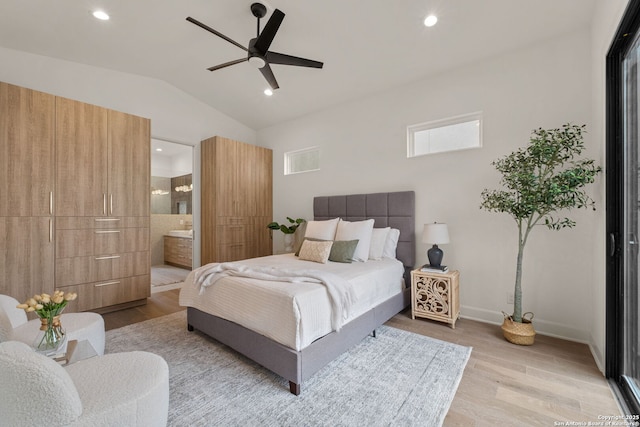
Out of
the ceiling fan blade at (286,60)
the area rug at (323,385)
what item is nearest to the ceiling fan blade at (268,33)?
the ceiling fan blade at (286,60)

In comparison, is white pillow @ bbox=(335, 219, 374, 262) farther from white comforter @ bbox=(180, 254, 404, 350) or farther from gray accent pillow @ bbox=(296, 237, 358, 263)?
white comforter @ bbox=(180, 254, 404, 350)

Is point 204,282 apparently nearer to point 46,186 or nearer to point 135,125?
point 46,186

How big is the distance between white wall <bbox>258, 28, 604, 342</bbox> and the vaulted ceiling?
243 mm

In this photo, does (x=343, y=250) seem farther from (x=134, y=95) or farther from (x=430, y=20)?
(x=134, y=95)

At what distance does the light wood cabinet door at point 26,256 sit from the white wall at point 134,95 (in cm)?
176

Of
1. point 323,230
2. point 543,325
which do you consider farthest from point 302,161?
point 543,325

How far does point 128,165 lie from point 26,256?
1430mm

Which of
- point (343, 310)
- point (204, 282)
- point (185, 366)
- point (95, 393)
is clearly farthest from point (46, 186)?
point (343, 310)

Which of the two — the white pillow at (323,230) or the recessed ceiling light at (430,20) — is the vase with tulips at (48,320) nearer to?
the white pillow at (323,230)

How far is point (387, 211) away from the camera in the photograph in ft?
12.1

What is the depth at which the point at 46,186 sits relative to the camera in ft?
9.66

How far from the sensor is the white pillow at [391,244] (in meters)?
3.48

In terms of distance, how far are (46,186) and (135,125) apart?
124 cm

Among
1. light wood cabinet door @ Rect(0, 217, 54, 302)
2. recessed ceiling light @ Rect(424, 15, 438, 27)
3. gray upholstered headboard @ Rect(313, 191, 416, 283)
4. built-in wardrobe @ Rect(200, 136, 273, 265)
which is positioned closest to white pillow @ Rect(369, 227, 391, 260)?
gray upholstered headboard @ Rect(313, 191, 416, 283)
